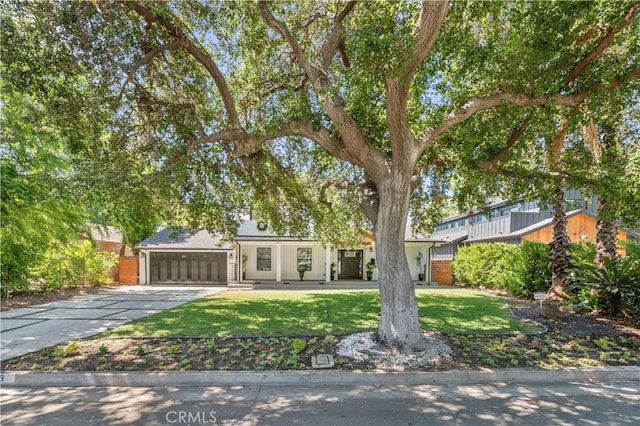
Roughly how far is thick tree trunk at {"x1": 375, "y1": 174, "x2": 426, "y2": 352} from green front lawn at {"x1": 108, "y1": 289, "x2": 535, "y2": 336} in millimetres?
1523

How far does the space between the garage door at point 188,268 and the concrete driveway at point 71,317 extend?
4.60 meters

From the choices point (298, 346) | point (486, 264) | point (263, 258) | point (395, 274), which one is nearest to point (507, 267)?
point (486, 264)

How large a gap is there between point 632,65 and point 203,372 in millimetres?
8543

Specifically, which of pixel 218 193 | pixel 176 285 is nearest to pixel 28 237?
pixel 176 285

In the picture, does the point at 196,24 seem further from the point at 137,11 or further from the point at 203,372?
the point at 203,372

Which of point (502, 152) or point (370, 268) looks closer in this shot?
point (502, 152)

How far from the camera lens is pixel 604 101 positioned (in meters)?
6.20

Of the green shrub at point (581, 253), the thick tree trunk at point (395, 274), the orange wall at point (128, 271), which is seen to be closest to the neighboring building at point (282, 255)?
the orange wall at point (128, 271)

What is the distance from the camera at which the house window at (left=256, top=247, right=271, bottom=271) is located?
1872 cm

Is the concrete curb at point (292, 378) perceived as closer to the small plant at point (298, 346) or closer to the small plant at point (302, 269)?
the small plant at point (298, 346)

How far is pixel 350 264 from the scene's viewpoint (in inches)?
778

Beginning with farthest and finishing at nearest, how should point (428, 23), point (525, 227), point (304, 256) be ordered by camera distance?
point (525, 227) → point (304, 256) → point (428, 23)

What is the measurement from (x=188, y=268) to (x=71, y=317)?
9.16m

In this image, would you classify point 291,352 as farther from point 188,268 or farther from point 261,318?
point 188,268
